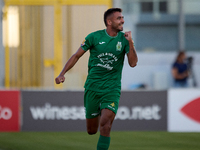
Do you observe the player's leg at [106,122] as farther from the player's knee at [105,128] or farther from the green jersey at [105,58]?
the green jersey at [105,58]

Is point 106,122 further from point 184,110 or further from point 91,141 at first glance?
point 184,110

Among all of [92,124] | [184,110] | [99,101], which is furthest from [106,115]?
[184,110]

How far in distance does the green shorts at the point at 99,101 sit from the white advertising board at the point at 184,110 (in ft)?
13.8

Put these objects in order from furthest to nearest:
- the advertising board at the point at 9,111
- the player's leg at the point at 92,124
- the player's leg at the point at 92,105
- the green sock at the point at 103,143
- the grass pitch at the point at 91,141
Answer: the advertising board at the point at 9,111 < the grass pitch at the point at 91,141 < the player's leg at the point at 92,124 < the player's leg at the point at 92,105 < the green sock at the point at 103,143

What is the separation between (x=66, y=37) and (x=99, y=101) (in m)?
Result: 7.56

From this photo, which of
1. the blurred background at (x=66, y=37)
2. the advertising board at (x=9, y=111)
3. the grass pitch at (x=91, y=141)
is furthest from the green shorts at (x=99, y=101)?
the blurred background at (x=66, y=37)

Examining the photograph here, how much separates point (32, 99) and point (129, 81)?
12.9ft

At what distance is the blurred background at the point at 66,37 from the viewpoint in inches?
504

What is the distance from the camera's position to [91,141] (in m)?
7.82

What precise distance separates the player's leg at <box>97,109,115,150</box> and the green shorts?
0.29ft

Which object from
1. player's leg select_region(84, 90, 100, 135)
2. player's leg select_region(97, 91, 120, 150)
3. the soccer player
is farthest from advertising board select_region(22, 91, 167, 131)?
player's leg select_region(97, 91, 120, 150)

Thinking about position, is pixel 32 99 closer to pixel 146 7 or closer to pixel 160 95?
pixel 160 95

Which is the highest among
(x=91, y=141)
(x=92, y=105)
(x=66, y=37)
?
(x=66, y=37)

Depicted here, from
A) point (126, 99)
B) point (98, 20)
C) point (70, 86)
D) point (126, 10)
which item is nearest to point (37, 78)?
point (70, 86)
